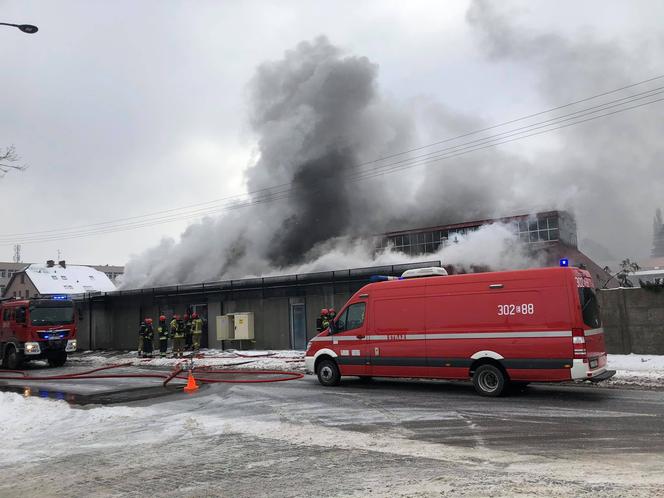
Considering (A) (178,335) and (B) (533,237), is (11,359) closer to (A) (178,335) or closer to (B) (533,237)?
(A) (178,335)

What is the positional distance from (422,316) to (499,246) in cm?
1315

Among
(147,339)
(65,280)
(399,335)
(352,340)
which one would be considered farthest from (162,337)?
(65,280)

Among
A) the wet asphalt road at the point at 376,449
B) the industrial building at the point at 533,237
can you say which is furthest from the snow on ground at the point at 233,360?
the industrial building at the point at 533,237

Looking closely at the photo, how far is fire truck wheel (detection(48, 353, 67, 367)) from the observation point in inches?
760

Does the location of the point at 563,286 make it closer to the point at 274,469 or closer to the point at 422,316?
the point at 422,316

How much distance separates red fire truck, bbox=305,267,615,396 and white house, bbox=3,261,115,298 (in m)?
46.4

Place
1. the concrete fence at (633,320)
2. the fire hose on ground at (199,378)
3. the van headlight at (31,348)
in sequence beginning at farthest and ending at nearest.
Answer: the van headlight at (31,348)
the concrete fence at (633,320)
the fire hose on ground at (199,378)

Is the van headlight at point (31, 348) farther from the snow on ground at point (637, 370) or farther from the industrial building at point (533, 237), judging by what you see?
the snow on ground at point (637, 370)

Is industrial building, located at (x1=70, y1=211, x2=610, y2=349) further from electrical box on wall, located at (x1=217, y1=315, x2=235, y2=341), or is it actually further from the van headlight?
the van headlight

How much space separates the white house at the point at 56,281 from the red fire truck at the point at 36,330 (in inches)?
1315

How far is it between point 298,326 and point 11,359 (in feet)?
33.8

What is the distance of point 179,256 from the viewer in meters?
33.2

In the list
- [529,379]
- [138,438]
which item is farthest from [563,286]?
[138,438]

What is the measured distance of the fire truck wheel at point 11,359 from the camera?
61.1 feet
